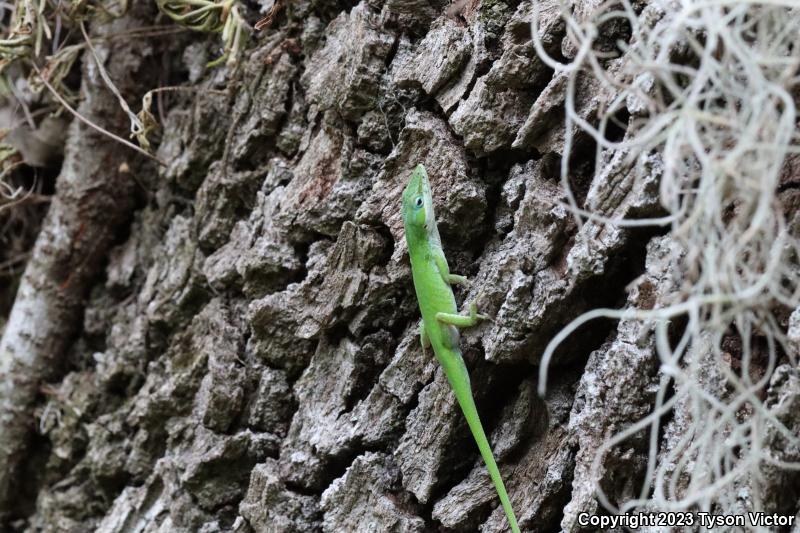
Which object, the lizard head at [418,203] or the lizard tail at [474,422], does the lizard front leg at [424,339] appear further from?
the lizard head at [418,203]

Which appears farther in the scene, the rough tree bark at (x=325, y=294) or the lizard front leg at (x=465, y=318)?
the lizard front leg at (x=465, y=318)

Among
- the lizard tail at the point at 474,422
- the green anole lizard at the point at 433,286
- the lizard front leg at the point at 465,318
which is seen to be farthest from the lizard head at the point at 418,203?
the lizard tail at the point at 474,422

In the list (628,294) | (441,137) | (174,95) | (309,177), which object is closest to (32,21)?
(174,95)

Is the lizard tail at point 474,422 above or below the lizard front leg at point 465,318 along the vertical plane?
below

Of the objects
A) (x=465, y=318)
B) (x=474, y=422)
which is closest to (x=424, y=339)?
(x=465, y=318)

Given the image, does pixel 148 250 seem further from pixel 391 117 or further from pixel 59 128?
pixel 391 117

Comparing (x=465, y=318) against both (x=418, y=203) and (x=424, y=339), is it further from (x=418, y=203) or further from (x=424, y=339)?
(x=418, y=203)

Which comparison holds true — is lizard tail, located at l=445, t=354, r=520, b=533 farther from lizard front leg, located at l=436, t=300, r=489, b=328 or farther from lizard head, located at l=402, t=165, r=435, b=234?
lizard head, located at l=402, t=165, r=435, b=234

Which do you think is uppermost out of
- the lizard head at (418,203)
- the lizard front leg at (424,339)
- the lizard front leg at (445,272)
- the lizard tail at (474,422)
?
→ the lizard head at (418,203)
